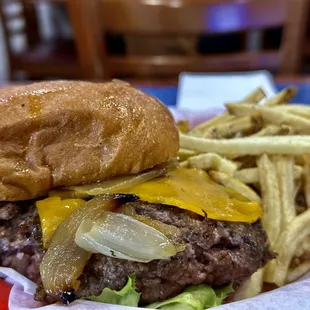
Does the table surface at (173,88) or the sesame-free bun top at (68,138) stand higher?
the sesame-free bun top at (68,138)

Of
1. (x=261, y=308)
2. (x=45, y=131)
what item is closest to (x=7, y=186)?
(x=45, y=131)

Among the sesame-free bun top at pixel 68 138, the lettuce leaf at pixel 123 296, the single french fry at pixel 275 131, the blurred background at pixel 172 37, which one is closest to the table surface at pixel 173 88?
the blurred background at pixel 172 37

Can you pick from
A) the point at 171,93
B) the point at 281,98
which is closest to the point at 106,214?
the point at 281,98

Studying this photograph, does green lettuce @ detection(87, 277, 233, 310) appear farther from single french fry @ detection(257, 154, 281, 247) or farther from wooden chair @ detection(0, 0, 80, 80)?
wooden chair @ detection(0, 0, 80, 80)

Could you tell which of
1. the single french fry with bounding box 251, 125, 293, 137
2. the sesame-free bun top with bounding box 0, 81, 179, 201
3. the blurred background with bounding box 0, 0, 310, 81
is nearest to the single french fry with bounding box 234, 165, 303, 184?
the single french fry with bounding box 251, 125, 293, 137

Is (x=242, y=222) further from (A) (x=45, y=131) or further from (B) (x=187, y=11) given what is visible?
(B) (x=187, y=11)

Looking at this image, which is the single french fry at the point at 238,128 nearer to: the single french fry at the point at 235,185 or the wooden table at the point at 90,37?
the single french fry at the point at 235,185

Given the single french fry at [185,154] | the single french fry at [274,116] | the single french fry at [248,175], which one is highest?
the single french fry at [274,116]
